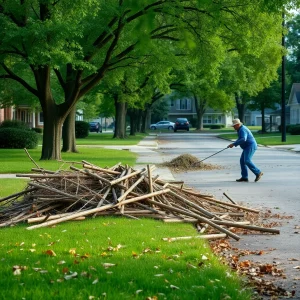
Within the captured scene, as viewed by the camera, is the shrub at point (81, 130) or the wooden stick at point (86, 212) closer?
the wooden stick at point (86, 212)

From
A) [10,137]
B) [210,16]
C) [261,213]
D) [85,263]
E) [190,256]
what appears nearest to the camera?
[85,263]

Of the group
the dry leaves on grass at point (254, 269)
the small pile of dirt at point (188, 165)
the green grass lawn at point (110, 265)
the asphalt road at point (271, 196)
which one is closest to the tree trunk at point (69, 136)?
the asphalt road at point (271, 196)

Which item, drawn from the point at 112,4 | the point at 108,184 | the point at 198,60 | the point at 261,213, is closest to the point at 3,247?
the point at 108,184

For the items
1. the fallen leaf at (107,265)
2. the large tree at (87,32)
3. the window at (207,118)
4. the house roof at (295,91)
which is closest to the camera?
the fallen leaf at (107,265)

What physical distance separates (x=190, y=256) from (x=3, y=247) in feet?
7.83

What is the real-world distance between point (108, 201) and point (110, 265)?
413cm

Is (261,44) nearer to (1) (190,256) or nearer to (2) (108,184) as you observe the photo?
(2) (108,184)

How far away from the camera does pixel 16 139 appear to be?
41531 mm

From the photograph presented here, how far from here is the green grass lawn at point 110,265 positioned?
652 cm

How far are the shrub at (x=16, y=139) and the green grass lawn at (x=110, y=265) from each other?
3149 cm

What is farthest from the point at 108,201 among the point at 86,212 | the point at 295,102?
A: the point at 295,102

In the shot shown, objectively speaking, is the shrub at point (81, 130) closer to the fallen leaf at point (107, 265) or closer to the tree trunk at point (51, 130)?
the tree trunk at point (51, 130)

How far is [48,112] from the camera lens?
3052 centimetres

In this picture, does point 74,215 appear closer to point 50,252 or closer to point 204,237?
point 204,237
